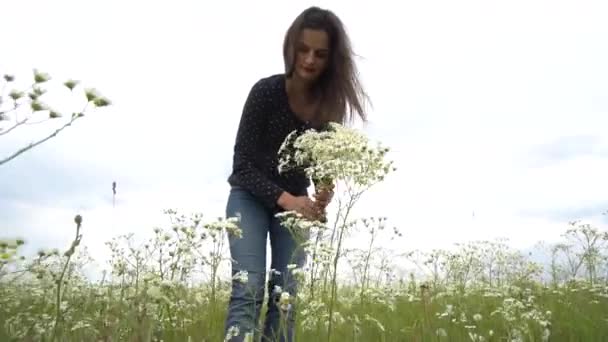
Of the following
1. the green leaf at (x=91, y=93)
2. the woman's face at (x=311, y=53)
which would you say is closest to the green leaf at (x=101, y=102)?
the green leaf at (x=91, y=93)

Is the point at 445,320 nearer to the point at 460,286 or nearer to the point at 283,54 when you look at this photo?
the point at 460,286

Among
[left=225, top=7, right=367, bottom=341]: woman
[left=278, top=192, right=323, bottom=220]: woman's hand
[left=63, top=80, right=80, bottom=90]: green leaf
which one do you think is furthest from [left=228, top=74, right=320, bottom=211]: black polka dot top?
[left=63, top=80, right=80, bottom=90]: green leaf

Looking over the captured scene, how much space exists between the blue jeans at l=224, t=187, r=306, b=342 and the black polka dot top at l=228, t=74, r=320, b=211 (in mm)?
115

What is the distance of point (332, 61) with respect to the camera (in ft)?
17.0

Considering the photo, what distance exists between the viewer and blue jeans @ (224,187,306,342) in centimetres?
412

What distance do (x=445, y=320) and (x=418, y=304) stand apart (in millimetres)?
1774

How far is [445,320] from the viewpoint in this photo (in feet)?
22.0

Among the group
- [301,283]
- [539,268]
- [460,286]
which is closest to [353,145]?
[301,283]

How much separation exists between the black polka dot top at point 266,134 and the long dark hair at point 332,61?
25 centimetres

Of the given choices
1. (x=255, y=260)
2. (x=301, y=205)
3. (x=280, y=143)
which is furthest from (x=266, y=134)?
(x=255, y=260)

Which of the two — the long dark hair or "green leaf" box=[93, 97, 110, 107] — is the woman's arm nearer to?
the long dark hair

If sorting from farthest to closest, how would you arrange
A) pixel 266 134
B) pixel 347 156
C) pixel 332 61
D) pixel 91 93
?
pixel 332 61
pixel 266 134
pixel 347 156
pixel 91 93

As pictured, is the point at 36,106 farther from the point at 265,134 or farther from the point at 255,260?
the point at 265,134

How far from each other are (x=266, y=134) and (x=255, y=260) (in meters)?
1.06
